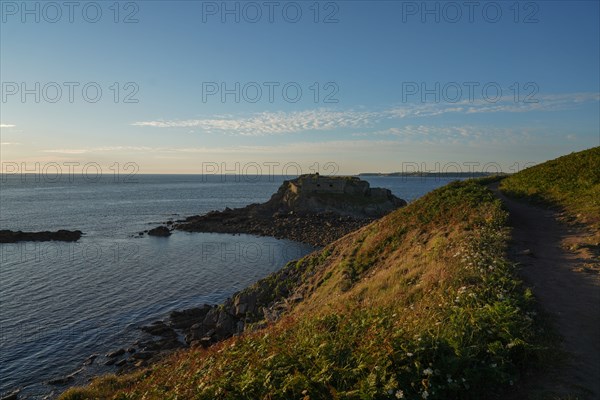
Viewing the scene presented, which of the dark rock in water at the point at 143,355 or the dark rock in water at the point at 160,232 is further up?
the dark rock in water at the point at 160,232

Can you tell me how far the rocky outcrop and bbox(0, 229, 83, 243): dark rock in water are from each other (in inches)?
720

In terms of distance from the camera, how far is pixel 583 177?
26.3 meters

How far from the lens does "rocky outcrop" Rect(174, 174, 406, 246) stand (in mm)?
68875

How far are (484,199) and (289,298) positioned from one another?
13.2 metres

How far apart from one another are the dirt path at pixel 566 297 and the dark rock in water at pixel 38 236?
64.9 metres

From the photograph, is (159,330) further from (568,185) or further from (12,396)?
(568,185)

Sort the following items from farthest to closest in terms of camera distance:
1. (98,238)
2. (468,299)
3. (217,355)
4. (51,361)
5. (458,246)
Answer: (98,238) → (51,361) → (458,246) → (217,355) → (468,299)

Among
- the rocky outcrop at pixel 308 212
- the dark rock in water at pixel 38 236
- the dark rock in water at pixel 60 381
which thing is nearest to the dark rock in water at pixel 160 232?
the rocky outcrop at pixel 308 212

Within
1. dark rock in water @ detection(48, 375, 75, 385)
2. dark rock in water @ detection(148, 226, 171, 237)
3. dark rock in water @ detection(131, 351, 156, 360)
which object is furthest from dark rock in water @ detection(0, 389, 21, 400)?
dark rock in water @ detection(148, 226, 171, 237)

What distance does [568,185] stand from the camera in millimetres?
26078

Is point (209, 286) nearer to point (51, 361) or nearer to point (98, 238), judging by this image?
point (51, 361)

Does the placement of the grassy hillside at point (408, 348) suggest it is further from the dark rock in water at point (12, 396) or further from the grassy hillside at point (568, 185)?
the grassy hillside at point (568, 185)

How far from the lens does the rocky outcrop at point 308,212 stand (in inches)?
2712

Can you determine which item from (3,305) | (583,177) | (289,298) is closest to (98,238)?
(3,305)
